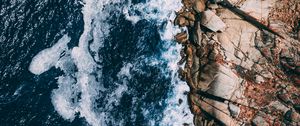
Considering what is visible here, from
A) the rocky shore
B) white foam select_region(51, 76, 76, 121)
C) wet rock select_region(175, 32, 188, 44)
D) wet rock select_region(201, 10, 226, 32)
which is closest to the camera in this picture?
the rocky shore

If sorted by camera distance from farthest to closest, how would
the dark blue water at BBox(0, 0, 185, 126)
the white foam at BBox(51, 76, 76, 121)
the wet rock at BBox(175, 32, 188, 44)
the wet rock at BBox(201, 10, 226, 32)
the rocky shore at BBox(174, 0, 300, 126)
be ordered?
the wet rock at BBox(175, 32, 188, 44)
the white foam at BBox(51, 76, 76, 121)
the wet rock at BBox(201, 10, 226, 32)
the dark blue water at BBox(0, 0, 185, 126)
the rocky shore at BBox(174, 0, 300, 126)

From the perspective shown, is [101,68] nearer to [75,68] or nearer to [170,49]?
[75,68]

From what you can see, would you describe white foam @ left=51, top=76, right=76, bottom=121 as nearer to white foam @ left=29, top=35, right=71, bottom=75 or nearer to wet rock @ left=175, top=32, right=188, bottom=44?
white foam @ left=29, top=35, right=71, bottom=75

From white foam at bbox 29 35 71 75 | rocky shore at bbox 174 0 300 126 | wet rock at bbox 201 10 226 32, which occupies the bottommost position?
rocky shore at bbox 174 0 300 126

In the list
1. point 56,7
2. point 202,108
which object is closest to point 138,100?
point 202,108

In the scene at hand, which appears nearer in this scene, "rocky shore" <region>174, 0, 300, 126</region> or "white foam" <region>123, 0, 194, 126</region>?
"rocky shore" <region>174, 0, 300, 126</region>

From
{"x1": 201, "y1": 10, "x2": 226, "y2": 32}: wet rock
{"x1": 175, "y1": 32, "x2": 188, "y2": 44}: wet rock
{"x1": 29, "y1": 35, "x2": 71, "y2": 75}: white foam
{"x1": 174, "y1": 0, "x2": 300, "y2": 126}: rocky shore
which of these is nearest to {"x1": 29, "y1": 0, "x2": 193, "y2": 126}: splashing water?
{"x1": 29, "y1": 35, "x2": 71, "y2": 75}: white foam

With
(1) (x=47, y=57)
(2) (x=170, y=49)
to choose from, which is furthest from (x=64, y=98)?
(2) (x=170, y=49)

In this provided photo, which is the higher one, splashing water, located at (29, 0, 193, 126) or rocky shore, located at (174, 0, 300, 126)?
splashing water, located at (29, 0, 193, 126)

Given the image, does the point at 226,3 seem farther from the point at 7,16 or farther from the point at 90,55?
the point at 7,16

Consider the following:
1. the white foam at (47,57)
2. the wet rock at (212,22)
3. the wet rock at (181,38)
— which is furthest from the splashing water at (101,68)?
the wet rock at (212,22)
